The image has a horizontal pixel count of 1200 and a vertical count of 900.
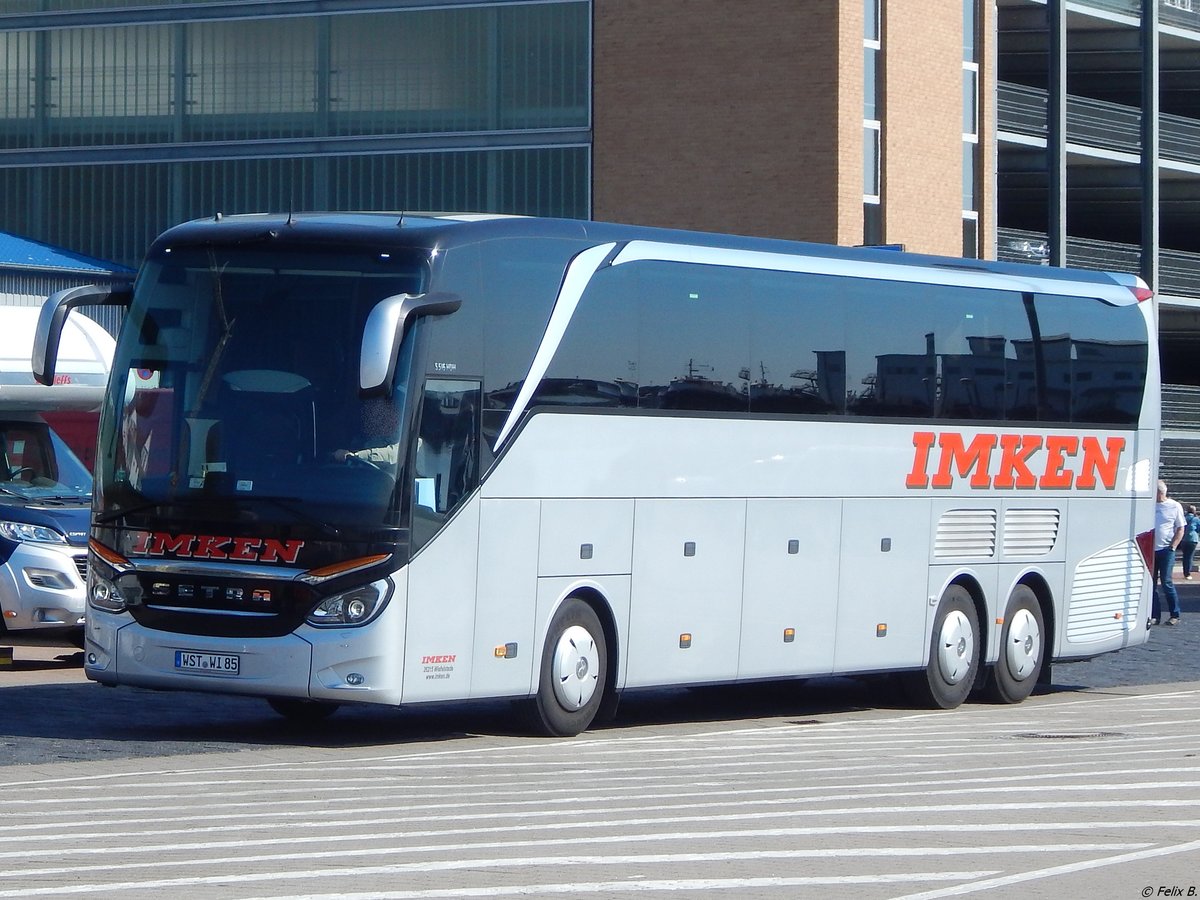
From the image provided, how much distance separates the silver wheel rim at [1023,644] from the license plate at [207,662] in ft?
27.4

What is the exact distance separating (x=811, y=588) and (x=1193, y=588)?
988 inches

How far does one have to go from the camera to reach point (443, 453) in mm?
14211

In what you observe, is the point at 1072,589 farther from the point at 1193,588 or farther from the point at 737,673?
the point at 1193,588

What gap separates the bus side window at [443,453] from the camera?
14039 mm

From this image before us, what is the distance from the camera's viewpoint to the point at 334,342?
14109mm

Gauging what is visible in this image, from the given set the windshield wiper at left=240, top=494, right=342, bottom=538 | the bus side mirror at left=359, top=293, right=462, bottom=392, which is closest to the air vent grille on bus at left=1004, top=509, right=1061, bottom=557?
the windshield wiper at left=240, top=494, right=342, bottom=538

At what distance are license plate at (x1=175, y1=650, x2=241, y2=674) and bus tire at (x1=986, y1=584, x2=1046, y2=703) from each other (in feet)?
27.0

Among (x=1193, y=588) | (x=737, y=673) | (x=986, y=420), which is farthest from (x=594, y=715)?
(x=1193, y=588)

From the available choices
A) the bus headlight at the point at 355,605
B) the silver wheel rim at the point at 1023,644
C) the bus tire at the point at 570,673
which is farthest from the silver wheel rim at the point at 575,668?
the silver wheel rim at the point at 1023,644

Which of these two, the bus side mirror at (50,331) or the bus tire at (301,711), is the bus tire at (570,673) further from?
the bus side mirror at (50,331)

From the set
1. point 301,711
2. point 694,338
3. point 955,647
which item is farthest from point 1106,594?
point 301,711

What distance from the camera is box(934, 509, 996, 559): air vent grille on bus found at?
1891cm

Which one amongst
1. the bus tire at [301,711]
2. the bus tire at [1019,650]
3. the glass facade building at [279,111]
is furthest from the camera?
the glass facade building at [279,111]

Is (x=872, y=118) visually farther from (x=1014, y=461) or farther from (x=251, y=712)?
(x=251, y=712)
